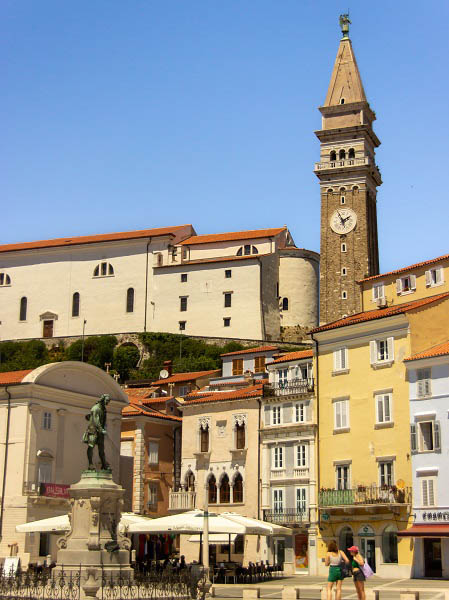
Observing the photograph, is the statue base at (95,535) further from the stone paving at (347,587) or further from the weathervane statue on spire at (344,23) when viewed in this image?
the weathervane statue on spire at (344,23)

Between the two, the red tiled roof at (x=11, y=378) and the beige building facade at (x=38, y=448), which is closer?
the beige building facade at (x=38, y=448)

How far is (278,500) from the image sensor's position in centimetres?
4825

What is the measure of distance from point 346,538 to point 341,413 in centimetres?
577

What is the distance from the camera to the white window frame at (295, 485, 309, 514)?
153ft

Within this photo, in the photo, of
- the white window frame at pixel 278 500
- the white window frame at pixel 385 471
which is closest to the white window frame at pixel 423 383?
the white window frame at pixel 385 471

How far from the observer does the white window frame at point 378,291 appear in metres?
54.1

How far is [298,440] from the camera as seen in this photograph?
47.9 meters

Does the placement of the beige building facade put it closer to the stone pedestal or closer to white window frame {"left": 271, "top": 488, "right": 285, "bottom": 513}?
white window frame {"left": 271, "top": 488, "right": 285, "bottom": 513}

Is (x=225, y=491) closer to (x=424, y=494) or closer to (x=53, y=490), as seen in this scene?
(x=53, y=490)

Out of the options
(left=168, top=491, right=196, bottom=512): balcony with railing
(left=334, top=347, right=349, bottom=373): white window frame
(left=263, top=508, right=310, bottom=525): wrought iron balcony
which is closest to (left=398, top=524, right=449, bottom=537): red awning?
(left=263, top=508, right=310, bottom=525): wrought iron balcony

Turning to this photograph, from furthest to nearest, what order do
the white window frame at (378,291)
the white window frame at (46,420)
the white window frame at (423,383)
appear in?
1. the white window frame at (378,291)
2. the white window frame at (46,420)
3. the white window frame at (423,383)

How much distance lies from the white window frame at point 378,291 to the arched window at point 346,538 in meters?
14.7

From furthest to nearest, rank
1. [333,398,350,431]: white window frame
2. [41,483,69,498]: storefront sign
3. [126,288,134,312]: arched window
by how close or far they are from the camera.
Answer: [126,288,134,312]: arched window
[41,483,69,498]: storefront sign
[333,398,350,431]: white window frame

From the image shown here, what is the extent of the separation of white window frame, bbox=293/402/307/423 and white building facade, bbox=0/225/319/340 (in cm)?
5093
